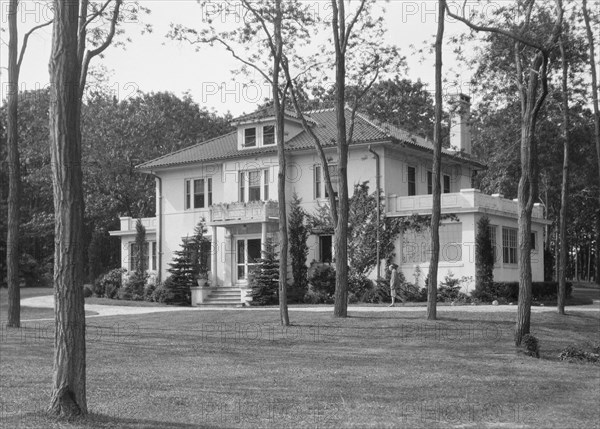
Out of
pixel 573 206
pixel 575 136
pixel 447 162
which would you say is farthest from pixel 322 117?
pixel 573 206

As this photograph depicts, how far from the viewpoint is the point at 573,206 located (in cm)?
5794

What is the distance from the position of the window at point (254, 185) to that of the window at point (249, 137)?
1412 millimetres

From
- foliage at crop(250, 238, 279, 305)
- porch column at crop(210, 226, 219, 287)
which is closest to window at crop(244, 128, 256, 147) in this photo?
porch column at crop(210, 226, 219, 287)

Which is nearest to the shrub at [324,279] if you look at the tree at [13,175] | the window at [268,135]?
the window at [268,135]

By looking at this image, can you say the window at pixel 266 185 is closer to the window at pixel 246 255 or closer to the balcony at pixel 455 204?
the window at pixel 246 255

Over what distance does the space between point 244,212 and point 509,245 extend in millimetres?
12205

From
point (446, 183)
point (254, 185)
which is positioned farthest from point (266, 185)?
point (446, 183)

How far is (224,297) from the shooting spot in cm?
3778

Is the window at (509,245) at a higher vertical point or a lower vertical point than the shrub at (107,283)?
higher

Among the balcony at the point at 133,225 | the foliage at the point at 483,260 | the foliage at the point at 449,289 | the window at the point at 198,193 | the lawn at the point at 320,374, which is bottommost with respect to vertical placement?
the lawn at the point at 320,374

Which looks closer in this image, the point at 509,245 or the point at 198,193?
the point at 509,245

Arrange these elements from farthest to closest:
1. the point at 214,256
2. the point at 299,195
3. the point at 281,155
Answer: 1. the point at 214,256
2. the point at 299,195
3. the point at 281,155

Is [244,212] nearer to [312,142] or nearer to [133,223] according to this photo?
[312,142]

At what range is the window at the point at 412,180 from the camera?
3759 cm
